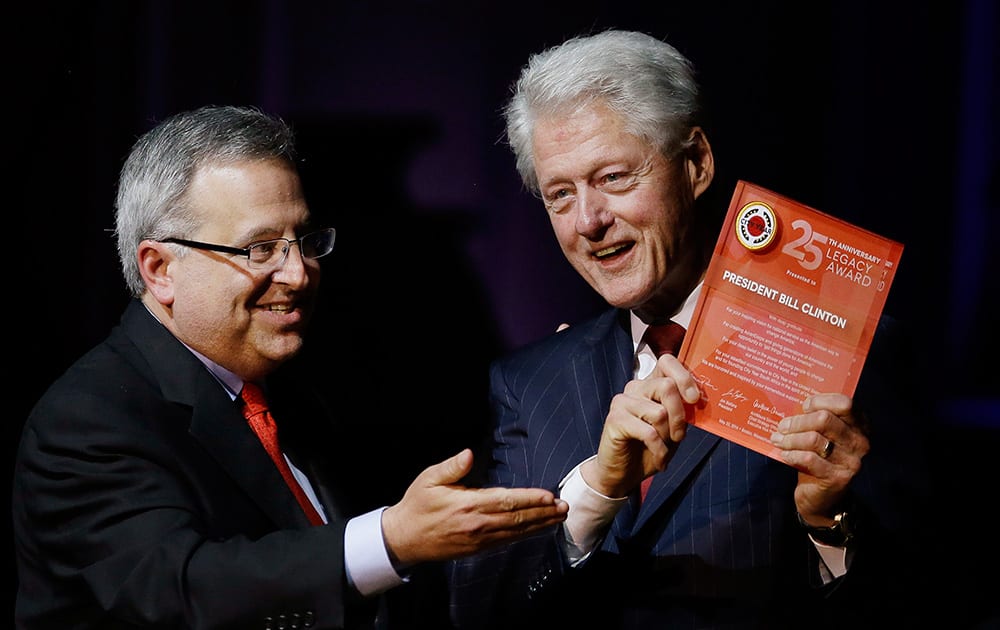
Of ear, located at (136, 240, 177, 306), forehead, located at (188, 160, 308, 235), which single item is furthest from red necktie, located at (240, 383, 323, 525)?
forehead, located at (188, 160, 308, 235)

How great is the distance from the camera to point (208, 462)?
1758mm

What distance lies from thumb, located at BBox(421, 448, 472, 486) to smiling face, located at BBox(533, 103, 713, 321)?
1.81 ft

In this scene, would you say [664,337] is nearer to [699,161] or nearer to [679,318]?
[679,318]

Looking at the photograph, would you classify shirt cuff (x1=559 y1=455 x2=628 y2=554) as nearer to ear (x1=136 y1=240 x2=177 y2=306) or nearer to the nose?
the nose

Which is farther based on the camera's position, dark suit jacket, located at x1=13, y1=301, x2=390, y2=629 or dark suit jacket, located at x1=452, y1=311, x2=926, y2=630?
dark suit jacket, located at x1=452, y1=311, x2=926, y2=630

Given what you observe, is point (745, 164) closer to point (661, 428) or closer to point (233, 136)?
point (661, 428)

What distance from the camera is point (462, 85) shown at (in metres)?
2.40

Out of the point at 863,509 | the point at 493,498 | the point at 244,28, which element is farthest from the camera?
the point at 244,28

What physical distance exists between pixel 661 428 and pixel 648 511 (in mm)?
286

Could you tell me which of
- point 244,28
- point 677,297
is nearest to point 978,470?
point 677,297

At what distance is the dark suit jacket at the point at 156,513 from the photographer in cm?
157

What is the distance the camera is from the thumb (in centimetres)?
147

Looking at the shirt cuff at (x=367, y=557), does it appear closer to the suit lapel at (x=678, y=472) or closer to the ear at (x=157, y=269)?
the suit lapel at (x=678, y=472)

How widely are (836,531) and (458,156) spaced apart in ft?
4.05
